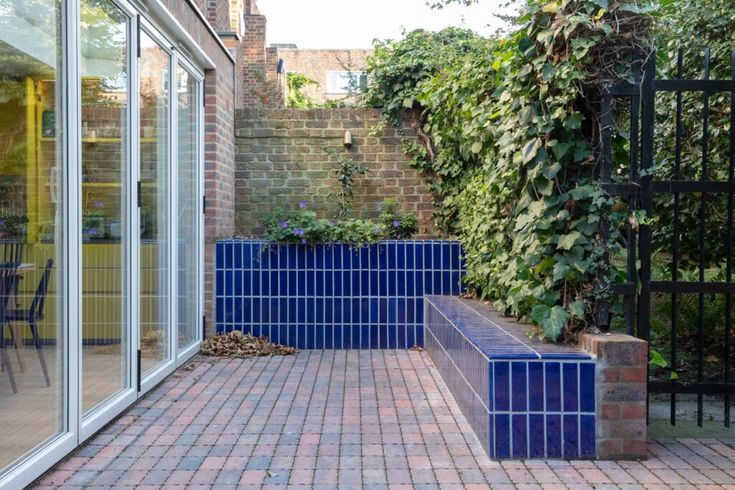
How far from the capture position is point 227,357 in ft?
21.8

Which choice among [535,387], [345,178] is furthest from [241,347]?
[535,387]

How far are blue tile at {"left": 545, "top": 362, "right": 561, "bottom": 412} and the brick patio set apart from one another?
29 centimetres

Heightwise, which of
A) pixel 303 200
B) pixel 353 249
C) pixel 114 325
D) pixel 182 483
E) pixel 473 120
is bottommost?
pixel 182 483

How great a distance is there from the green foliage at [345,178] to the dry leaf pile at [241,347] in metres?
1.78

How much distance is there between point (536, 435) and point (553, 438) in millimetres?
89

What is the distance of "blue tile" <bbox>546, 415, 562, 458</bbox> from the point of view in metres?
3.67

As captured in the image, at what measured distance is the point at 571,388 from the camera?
3.65 metres

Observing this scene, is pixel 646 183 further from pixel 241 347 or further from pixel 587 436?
pixel 241 347

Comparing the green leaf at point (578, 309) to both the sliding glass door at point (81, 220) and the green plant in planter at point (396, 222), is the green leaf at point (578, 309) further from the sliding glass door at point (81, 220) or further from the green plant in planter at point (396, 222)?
the green plant in planter at point (396, 222)

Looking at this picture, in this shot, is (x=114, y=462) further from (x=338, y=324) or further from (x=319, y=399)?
(x=338, y=324)

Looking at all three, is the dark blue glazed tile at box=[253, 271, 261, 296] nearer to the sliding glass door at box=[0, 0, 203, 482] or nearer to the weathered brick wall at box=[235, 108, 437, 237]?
the weathered brick wall at box=[235, 108, 437, 237]

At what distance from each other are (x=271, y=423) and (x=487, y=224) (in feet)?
7.29

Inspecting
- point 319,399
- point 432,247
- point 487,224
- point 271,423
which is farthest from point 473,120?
point 271,423

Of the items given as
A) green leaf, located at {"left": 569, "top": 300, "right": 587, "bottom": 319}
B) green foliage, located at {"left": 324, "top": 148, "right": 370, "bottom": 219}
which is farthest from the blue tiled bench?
green foliage, located at {"left": 324, "top": 148, "right": 370, "bottom": 219}
